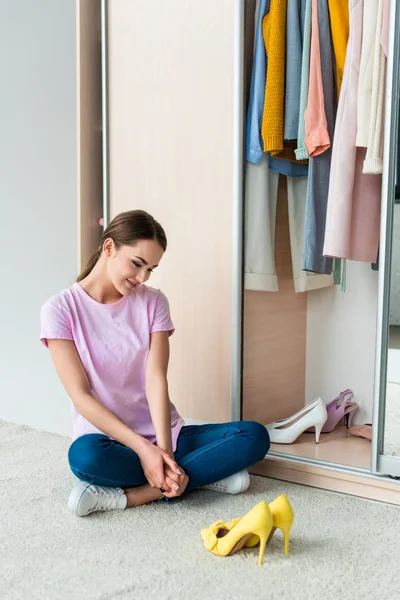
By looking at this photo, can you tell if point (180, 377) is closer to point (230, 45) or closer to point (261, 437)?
point (261, 437)

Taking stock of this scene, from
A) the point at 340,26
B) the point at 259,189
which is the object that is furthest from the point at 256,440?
the point at 340,26

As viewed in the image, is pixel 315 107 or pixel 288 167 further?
pixel 288 167

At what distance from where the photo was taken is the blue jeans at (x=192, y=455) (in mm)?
1802

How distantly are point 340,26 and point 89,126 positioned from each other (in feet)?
3.04

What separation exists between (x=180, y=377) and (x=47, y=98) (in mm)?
1270

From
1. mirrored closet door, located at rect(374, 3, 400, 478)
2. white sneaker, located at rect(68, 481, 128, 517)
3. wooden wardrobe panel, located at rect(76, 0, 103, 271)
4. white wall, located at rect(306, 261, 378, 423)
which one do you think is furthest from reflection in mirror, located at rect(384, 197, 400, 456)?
wooden wardrobe panel, located at rect(76, 0, 103, 271)

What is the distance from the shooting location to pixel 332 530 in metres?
1.71

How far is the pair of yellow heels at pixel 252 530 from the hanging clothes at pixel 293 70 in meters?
1.16

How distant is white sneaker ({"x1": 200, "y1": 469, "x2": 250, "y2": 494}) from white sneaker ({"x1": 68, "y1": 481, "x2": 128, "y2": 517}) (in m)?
0.26

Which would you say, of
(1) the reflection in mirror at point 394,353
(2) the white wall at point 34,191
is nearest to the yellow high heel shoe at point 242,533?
(1) the reflection in mirror at point 394,353

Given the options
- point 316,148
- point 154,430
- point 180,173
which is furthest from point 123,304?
point 316,148

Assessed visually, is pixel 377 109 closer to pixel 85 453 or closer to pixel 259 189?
pixel 259 189

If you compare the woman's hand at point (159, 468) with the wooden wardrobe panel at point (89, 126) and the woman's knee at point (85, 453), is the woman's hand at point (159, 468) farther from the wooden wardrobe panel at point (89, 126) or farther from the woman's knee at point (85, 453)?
the wooden wardrobe panel at point (89, 126)

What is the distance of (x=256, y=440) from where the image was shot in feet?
6.38
